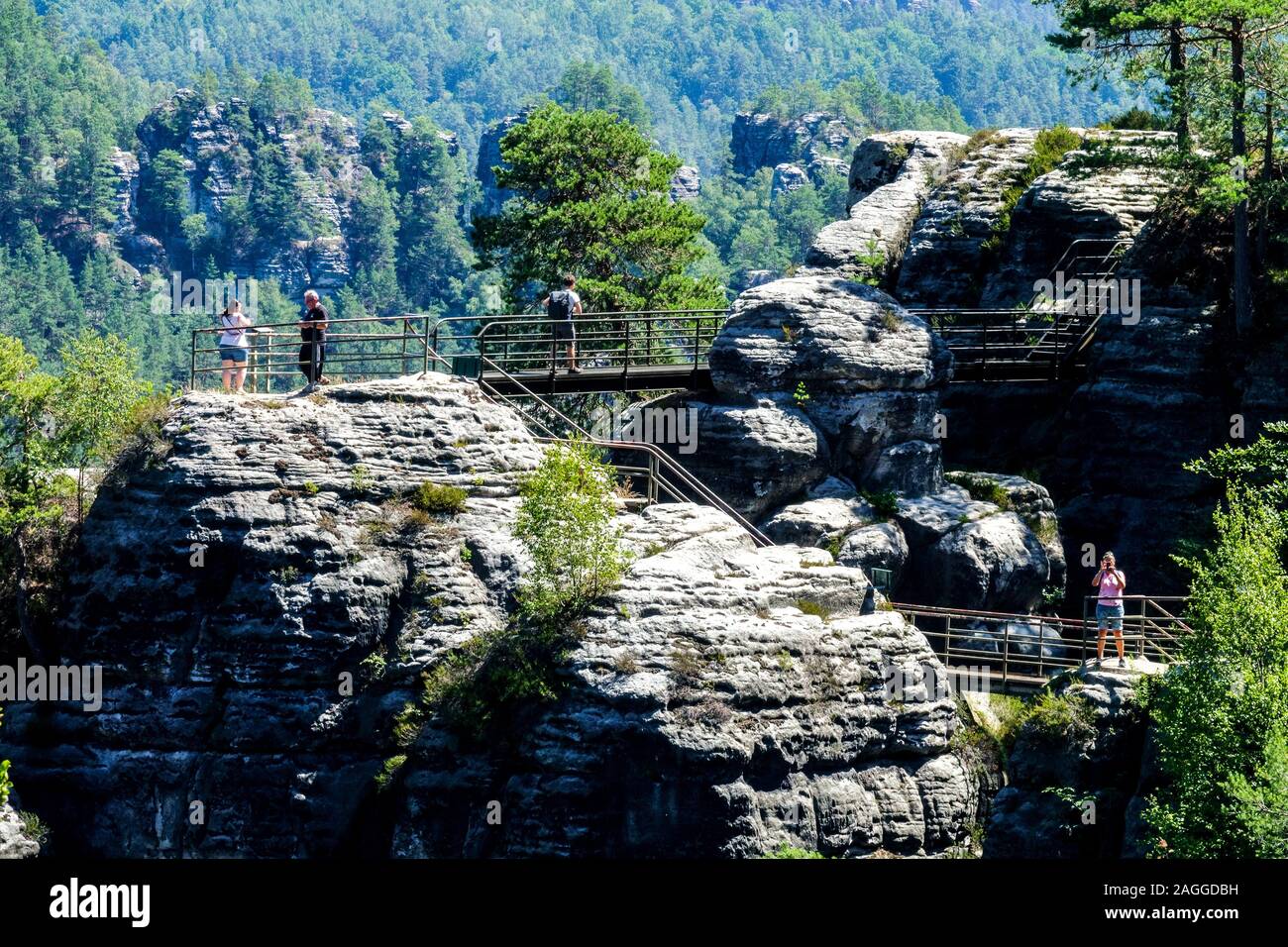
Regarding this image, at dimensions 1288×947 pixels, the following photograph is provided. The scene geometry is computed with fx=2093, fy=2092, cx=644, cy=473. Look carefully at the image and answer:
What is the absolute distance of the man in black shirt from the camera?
3628 centimetres

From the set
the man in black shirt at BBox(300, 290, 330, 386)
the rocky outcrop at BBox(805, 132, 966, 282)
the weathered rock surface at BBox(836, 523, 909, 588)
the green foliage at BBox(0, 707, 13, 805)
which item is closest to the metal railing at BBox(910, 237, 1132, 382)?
the rocky outcrop at BBox(805, 132, 966, 282)

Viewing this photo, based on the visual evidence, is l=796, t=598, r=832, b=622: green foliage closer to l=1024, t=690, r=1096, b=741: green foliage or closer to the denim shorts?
l=1024, t=690, r=1096, b=741: green foliage

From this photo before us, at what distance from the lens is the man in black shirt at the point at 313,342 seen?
36.3 meters

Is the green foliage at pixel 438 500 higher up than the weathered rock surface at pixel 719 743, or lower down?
higher up

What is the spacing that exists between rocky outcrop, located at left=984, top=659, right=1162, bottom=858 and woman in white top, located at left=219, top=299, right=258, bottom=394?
48.2 feet

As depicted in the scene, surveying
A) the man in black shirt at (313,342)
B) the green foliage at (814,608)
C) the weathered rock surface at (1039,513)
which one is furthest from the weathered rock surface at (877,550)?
the man in black shirt at (313,342)

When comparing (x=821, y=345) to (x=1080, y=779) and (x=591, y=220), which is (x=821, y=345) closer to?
(x=1080, y=779)

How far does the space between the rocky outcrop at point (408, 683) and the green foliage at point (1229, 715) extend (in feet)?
16.0

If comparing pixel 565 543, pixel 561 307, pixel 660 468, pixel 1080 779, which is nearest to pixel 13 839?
pixel 565 543

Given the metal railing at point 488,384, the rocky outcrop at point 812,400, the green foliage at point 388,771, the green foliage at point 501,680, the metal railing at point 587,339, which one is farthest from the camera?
the rocky outcrop at point 812,400

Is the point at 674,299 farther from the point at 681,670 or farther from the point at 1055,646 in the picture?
the point at 681,670

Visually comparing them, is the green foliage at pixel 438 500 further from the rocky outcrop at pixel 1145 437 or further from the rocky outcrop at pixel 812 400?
the rocky outcrop at pixel 1145 437

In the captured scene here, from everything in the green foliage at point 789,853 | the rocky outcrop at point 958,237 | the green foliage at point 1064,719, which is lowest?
the green foliage at point 789,853

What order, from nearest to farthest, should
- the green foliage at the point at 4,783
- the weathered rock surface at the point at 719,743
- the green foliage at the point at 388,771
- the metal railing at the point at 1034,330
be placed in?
the green foliage at the point at 4,783 → the weathered rock surface at the point at 719,743 → the green foliage at the point at 388,771 → the metal railing at the point at 1034,330
